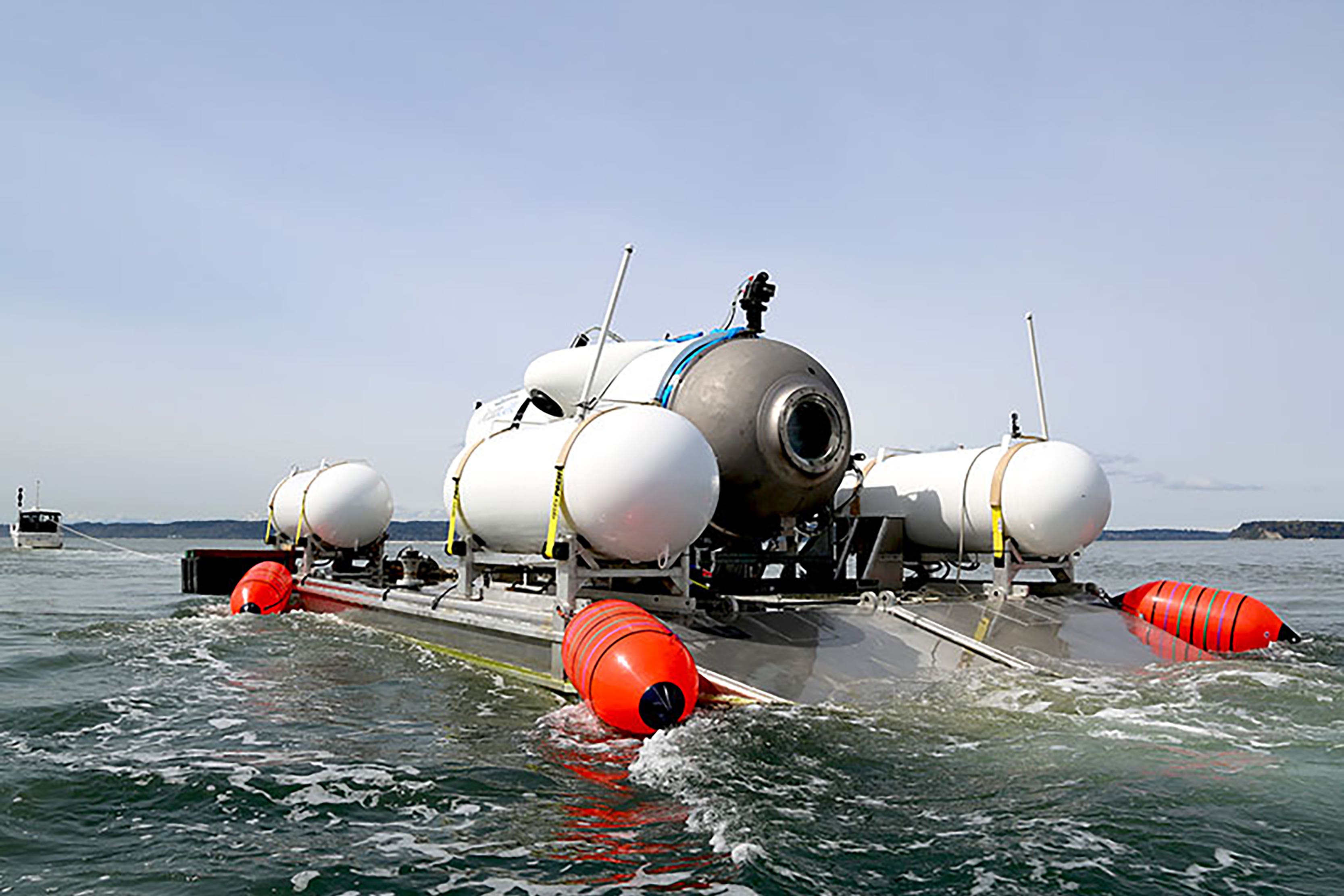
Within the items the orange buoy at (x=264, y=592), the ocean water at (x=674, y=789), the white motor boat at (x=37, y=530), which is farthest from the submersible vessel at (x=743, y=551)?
the white motor boat at (x=37, y=530)

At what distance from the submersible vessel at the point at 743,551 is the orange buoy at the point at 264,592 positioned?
6.87 ft

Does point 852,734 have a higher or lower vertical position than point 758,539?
lower

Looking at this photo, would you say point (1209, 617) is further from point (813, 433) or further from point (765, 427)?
point (765, 427)

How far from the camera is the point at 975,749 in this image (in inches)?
277

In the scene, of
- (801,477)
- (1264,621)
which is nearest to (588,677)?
(801,477)

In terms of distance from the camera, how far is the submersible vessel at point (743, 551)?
9219 mm

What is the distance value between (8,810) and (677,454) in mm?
5798

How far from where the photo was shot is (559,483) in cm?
966

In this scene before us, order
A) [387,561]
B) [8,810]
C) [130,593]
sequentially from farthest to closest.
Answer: [130,593] → [387,561] → [8,810]

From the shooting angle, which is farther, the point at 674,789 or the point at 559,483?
the point at 559,483

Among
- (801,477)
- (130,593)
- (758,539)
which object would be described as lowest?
(130,593)

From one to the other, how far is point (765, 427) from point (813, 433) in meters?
0.82

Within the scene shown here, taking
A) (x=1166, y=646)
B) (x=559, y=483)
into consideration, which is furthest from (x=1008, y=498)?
(x=559, y=483)

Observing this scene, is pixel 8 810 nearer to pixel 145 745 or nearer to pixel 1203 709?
pixel 145 745
